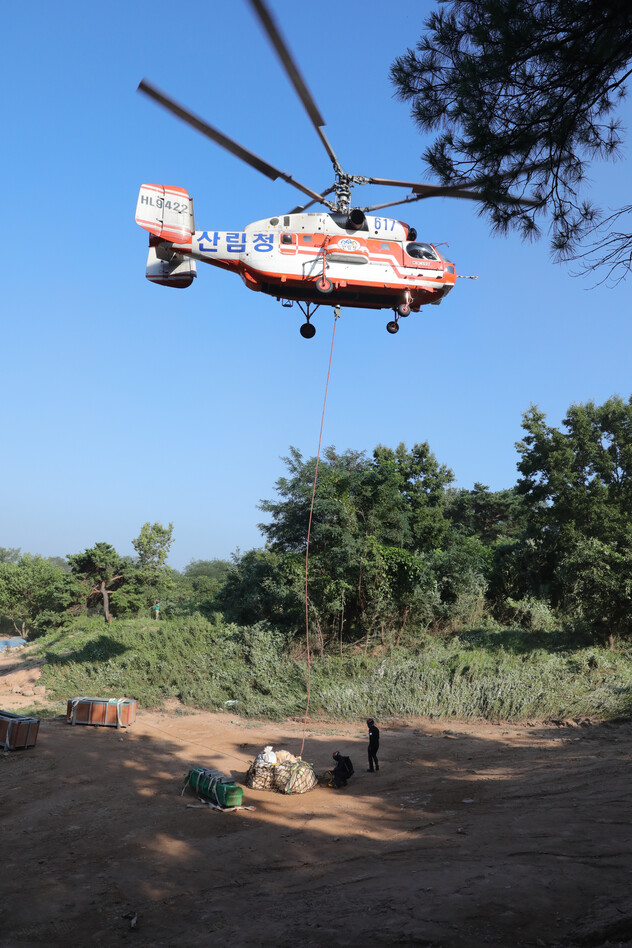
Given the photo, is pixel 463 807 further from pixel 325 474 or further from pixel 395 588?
pixel 325 474

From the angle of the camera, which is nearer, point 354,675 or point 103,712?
point 103,712

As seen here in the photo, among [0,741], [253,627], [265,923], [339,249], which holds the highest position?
[339,249]

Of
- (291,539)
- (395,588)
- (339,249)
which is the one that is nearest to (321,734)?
(395,588)

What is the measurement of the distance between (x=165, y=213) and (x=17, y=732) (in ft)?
43.6

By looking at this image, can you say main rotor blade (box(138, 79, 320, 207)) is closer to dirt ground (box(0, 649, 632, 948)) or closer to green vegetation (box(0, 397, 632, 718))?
dirt ground (box(0, 649, 632, 948))

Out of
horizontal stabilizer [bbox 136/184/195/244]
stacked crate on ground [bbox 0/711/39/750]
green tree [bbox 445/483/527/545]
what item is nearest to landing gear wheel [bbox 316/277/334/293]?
horizontal stabilizer [bbox 136/184/195/244]

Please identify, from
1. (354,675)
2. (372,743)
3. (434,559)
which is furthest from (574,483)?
(372,743)

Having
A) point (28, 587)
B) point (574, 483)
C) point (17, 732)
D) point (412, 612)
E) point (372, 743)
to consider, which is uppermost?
point (574, 483)

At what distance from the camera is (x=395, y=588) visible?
24703 millimetres

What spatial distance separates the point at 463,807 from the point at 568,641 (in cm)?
1104

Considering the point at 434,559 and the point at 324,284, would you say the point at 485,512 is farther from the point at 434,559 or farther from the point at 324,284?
the point at 324,284

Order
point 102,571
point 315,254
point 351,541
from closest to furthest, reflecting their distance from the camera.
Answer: point 315,254
point 351,541
point 102,571

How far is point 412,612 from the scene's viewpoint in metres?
24.7

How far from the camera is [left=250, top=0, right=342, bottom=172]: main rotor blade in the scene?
6.66 metres
